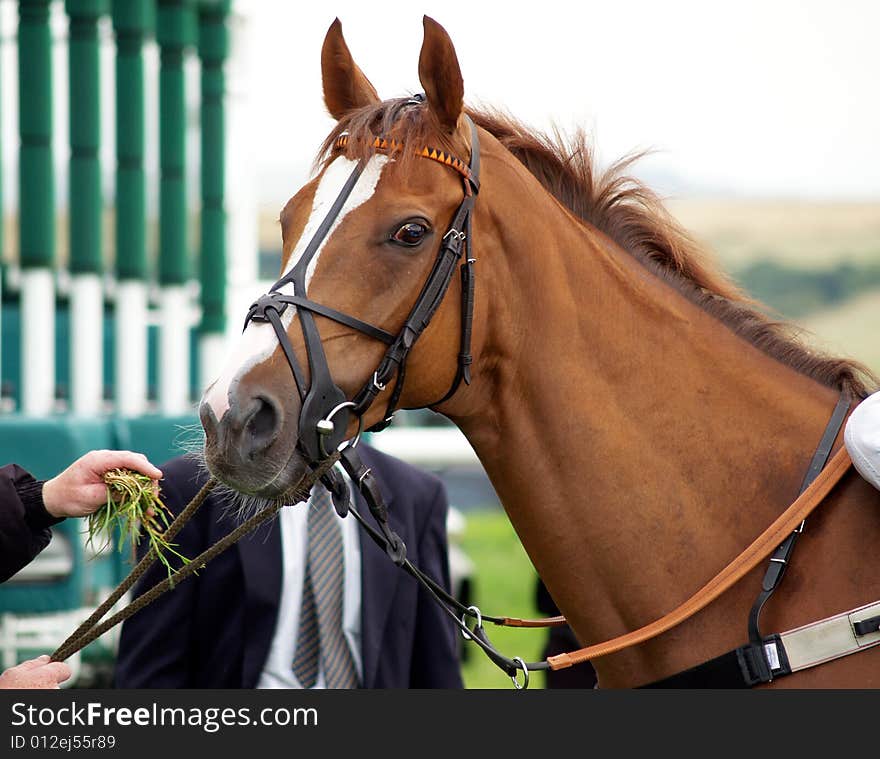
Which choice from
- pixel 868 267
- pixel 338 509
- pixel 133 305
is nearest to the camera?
pixel 338 509

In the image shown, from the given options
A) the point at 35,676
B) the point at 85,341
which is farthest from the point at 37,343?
the point at 35,676

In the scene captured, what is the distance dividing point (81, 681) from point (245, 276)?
11.7 feet

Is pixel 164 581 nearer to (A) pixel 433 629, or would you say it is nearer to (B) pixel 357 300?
(B) pixel 357 300

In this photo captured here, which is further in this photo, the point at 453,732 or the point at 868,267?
the point at 868,267

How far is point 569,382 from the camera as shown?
263 centimetres

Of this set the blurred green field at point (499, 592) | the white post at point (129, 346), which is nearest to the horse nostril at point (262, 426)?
the blurred green field at point (499, 592)

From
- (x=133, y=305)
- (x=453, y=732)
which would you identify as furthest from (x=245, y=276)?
(x=453, y=732)

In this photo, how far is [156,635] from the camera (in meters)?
3.43

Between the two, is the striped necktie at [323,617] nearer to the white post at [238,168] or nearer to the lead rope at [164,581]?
the lead rope at [164,581]

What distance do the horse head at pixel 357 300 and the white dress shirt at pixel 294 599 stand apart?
997 millimetres

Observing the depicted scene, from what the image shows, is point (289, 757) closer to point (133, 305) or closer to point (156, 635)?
point (156, 635)

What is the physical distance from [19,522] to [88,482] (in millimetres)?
206

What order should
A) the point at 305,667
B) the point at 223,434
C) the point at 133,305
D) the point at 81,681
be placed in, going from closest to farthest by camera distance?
the point at 223,434 → the point at 305,667 → the point at 81,681 → the point at 133,305

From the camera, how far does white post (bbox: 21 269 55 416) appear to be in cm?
653
